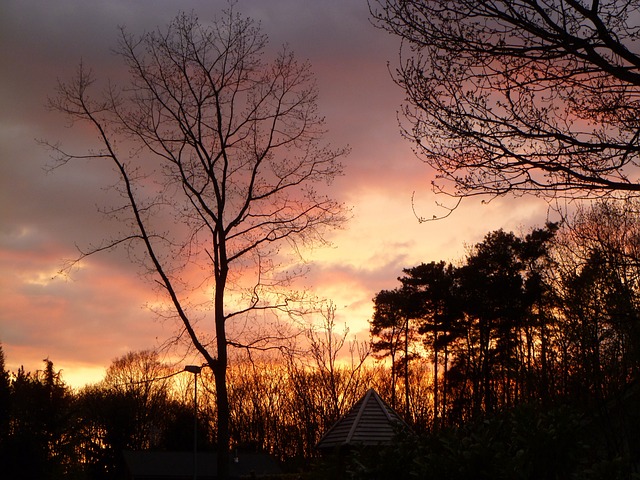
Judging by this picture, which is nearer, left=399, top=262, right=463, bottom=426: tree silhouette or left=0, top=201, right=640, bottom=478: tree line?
left=0, top=201, right=640, bottom=478: tree line

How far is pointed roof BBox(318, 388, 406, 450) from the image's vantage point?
71.5 ft

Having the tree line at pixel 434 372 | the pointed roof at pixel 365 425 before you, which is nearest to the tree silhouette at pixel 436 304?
the tree line at pixel 434 372

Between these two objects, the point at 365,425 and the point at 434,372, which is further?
the point at 434,372

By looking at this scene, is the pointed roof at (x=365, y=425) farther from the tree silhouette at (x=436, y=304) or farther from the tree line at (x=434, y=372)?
the tree silhouette at (x=436, y=304)

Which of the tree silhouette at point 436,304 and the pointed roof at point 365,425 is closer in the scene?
the pointed roof at point 365,425

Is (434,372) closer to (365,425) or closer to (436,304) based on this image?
(436,304)

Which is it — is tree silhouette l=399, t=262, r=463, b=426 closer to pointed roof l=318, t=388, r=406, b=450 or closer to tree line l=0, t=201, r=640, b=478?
tree line l=0, t=201, r=640, b=478

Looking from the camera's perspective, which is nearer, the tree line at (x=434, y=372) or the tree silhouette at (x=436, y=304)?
the tree line at (x=434, y=372)

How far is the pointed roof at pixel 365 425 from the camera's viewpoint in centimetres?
2180

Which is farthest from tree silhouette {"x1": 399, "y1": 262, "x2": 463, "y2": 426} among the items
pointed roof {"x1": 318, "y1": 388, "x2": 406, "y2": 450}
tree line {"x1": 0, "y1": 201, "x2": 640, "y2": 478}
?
pointed roof {"x1": 318, "y1": 388, "x2": 406, "y2": 450}

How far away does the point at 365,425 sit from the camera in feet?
73.0

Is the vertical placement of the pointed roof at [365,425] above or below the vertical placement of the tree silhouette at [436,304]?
below

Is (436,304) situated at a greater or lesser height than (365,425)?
greater

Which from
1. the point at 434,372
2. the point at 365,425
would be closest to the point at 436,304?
the point at 434,372
